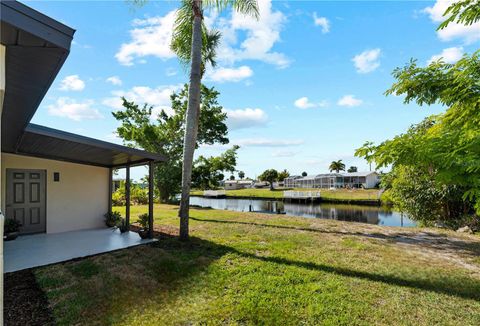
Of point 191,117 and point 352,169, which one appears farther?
point 352,169

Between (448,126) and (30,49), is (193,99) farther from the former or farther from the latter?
(448,126)

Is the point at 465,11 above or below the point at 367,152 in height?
above

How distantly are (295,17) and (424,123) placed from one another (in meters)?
7.11

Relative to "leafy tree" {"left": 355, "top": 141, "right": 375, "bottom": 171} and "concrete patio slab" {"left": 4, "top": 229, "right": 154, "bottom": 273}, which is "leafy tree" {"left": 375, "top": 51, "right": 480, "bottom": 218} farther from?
"concrete patio slab" {"left": 4, "top": 229, "right": 154, "bottom": 273}

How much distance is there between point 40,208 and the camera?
8289mm

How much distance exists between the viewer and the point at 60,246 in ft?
22.2

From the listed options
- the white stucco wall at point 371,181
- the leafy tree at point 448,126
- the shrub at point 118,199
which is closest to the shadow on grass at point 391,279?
the leafy tree at point 448,126

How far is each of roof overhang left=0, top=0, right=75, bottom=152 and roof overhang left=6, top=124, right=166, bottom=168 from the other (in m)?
2.39

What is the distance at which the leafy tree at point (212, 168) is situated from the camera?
19.0 m

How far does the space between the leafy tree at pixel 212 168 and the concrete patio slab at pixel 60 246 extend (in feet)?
34.0

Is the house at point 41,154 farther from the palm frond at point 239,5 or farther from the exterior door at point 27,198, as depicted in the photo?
the palm frond at point 239,5

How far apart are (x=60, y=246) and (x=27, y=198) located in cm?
257

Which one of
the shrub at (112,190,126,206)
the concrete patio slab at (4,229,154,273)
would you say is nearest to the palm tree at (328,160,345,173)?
the shrub at (112,190,126,206)

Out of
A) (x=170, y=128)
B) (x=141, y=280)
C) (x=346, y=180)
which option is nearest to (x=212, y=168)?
(x=170, y=128)
